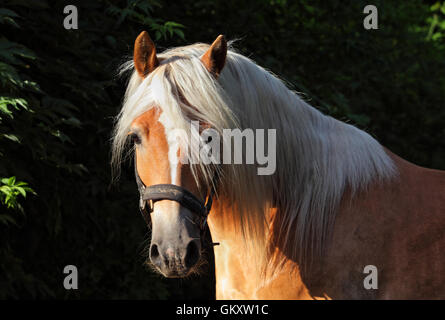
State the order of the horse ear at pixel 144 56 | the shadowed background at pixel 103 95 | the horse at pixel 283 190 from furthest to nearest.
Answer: the shadowed background at pixel 103 95 → the horse ear at pixel 144 56 → the horse at pixel 283 190

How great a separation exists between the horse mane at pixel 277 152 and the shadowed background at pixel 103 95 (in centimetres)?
102

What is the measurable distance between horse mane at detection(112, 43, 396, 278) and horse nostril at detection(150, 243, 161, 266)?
0.39 meters

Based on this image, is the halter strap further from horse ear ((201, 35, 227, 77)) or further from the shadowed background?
the shadowed background

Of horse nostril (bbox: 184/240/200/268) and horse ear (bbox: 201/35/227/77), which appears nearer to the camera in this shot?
horse nostril (bbox: 184/240/200/268)

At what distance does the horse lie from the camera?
7.02 feet

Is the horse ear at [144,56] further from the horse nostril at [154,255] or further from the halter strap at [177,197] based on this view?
the horse nostril at [154,255]

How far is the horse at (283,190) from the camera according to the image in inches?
84.2

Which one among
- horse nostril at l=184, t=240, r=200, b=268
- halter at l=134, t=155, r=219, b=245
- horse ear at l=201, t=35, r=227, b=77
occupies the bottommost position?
horse nostril at l=184, t=240, r=200, b=268

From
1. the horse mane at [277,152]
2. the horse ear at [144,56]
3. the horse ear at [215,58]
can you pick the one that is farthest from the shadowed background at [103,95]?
the horse ear at [215,58]

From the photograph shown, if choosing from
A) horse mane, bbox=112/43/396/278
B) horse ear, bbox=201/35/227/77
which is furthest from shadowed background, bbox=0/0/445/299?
horse ear, bbox=201/35/227/77

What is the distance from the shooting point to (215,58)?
7.34 feet
